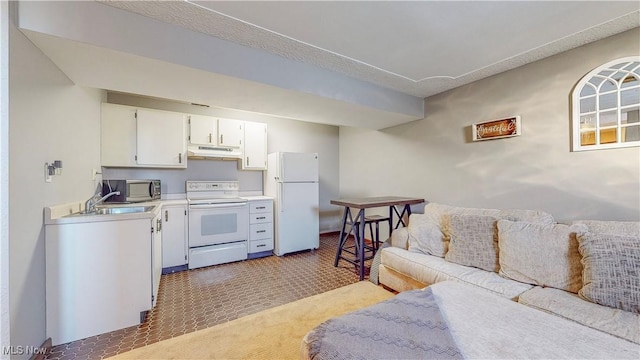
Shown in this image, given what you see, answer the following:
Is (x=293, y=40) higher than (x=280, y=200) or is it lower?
higher

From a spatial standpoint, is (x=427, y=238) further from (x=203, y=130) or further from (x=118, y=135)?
(x=118, y=135)

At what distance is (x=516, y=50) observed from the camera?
7.14 feet

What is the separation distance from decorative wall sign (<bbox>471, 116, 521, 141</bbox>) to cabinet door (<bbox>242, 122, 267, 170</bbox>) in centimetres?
296

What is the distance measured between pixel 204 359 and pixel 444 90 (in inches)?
145

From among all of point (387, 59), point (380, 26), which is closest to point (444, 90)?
point (387, 59)

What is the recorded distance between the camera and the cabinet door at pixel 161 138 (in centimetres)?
308

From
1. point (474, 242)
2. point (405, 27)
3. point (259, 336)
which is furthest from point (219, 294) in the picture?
point (405, 27)

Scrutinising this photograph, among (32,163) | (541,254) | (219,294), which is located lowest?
(219,294)

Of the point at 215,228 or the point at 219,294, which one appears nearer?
the point at 219,294

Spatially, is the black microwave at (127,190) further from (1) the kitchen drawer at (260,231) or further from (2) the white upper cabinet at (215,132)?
(1) the kitchen drawer at (260,231)

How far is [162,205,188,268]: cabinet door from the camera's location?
298 centimetres

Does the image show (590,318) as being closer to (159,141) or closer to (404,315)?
(404,315)

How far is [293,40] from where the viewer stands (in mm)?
2035

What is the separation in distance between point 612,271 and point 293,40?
2681 millimetres
